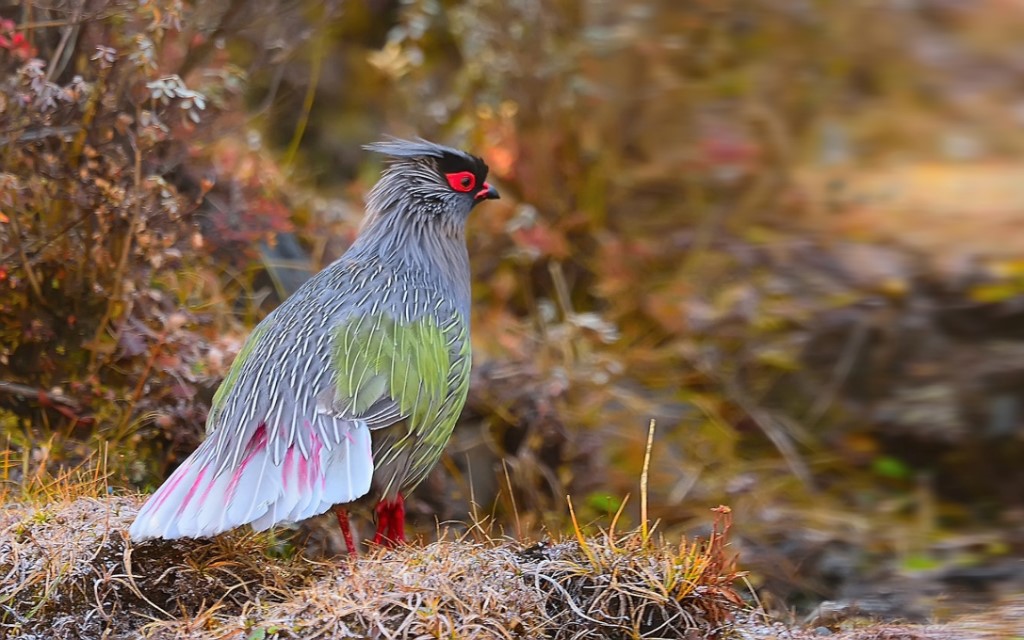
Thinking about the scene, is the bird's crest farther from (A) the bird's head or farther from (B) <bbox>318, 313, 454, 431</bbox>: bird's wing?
(B) <bbox>318, 313, 454, 431</bbox>: bird's wing

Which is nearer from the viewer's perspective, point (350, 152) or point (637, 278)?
point (637, 278)

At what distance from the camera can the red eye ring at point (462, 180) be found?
16.9 ft

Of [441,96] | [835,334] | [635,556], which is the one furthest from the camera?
[441,96]

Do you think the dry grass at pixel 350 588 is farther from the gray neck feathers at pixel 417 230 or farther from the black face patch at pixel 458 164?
the black face patch at pixel 458 164

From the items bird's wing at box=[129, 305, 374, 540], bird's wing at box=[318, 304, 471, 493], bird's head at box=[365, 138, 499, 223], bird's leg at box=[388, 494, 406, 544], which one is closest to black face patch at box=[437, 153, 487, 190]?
bird's head at box=[365, 138, 499, 223]

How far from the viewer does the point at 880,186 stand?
25.3ft

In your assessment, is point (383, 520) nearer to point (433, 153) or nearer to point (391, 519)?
point (391, 519)

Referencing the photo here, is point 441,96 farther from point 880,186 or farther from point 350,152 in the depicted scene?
point 880,186

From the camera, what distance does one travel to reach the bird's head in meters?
5.04

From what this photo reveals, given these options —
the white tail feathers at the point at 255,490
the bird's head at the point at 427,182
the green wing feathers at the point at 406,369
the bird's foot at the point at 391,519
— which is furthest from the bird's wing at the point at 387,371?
the bird's head at the point at 427,182

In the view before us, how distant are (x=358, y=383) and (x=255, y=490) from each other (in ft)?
2.08

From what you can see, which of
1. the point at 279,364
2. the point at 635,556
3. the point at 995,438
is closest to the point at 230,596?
the point at 279,364

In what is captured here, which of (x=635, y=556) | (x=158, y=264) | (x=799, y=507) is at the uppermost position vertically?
(x=158, y=264)

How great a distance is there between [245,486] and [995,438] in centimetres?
438
